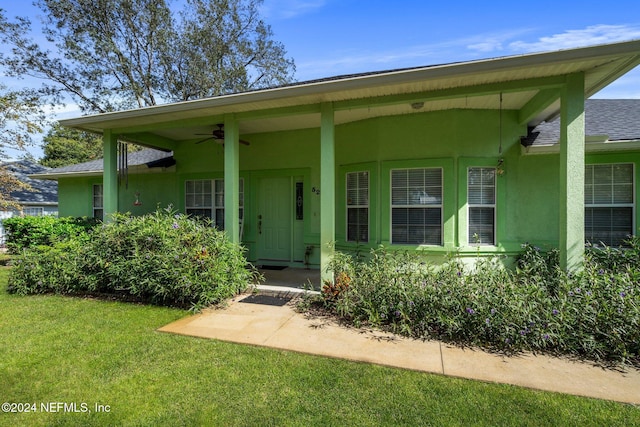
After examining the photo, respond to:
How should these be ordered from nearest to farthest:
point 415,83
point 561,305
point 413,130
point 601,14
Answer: point 561,305 < point 415,83 < point 601,14 < point 413,130

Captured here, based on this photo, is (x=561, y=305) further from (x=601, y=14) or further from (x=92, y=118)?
(x=92, y=118)

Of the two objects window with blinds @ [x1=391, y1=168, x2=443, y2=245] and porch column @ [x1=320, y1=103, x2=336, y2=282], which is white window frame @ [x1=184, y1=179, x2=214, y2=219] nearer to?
porch column @ [x1=320, y1=103, x2=336, y2=282]

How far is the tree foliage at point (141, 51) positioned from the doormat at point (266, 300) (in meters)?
16.8

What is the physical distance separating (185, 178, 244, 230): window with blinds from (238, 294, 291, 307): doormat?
3.59m

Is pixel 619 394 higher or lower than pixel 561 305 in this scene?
lower

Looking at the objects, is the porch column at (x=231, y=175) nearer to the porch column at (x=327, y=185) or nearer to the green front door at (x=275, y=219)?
the porch column at (x=327, y=185)

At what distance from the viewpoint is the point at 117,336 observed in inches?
144

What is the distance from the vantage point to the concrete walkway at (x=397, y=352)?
8.78 feet

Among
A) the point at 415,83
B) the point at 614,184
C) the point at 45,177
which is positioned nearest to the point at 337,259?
the point at 415,83

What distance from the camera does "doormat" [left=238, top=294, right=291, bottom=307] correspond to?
4965 mm

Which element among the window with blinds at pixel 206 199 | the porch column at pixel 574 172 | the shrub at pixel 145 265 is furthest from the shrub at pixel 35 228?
the porch column at pixel 574 172

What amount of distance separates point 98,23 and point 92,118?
15.0 meters

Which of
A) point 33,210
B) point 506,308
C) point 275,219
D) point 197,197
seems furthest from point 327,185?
point 33,210

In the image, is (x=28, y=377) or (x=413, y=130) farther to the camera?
(x=413, y=130)
